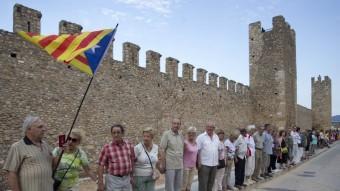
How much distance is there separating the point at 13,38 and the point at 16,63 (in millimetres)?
604

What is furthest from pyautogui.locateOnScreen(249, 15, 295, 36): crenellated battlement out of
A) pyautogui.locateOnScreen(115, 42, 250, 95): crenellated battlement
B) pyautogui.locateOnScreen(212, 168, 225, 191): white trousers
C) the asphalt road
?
pyautogui.locateOnScreen(212, 168, 225, 191): white trousers

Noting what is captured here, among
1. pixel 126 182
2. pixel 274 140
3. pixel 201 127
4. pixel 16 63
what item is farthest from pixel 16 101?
pixel 201 127

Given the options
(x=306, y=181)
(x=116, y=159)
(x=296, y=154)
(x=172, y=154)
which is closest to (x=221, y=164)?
(x=172, y=154)

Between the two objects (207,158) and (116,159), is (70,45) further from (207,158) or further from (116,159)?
(207,158)

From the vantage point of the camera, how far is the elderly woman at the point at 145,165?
4996 millimetres

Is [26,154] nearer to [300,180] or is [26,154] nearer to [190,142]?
[190,142]

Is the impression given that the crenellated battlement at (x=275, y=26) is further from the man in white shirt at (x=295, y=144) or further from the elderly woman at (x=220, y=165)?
the elderly woman at (x=220, y=165)

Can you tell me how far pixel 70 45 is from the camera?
4602 mm

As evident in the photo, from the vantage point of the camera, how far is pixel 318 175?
437 inches

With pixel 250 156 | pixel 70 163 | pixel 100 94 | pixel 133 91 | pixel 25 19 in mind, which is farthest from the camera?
pixel 133 91

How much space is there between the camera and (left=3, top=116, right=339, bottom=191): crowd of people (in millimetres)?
3574

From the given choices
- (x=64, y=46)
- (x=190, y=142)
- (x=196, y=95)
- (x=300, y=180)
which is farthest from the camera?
(x=196, y=95)

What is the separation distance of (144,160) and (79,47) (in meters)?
1.66

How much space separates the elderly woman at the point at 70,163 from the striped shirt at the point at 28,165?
40 cm
